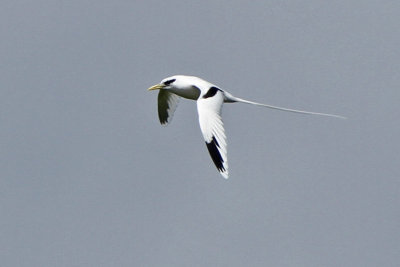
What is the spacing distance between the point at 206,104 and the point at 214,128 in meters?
1.71

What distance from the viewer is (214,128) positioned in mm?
33469

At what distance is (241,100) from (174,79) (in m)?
2.95

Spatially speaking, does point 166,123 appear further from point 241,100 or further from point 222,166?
point 222,166

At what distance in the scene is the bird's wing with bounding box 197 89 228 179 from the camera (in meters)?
32.6

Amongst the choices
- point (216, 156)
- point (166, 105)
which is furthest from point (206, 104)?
point (166, 105)

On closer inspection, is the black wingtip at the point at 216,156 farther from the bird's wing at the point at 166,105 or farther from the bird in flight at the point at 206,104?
the bird's wing at the point at 166,105

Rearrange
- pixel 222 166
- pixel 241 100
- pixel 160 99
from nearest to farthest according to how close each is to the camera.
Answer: pixel 222 166, pixel 241 100, pixel 160 99

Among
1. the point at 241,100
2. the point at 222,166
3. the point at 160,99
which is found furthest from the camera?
the point at 160,99

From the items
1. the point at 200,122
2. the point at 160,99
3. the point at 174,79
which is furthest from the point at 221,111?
the point at 160,99

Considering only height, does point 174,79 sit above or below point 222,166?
above

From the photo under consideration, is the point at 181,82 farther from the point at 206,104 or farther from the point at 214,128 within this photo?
the point at 214,128

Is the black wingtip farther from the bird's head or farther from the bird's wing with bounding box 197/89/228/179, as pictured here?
the bird's head

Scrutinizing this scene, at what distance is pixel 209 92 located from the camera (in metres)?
36.4

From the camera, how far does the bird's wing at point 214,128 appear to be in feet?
107
